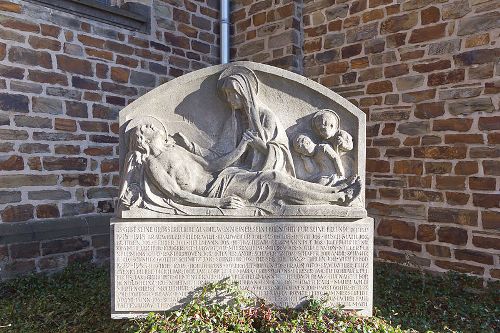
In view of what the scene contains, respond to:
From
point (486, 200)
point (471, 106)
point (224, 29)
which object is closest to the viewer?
point (486, 200)

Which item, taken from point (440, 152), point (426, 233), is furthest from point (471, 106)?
point (426, 233)

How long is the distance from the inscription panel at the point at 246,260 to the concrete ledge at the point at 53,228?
232cm

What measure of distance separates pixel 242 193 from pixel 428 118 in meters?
2.95

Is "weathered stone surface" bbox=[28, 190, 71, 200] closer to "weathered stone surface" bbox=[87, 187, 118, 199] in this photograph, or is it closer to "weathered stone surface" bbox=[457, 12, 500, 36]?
"weathered stone surface" bbox=[87, 187, 118, 199]

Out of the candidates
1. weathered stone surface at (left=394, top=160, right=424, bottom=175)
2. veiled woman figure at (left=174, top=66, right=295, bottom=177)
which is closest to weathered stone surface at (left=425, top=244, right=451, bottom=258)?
weathered stone surface at (left=394, top=160, right=424, bottom=175)

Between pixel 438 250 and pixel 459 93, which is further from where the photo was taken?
pixel 438 250

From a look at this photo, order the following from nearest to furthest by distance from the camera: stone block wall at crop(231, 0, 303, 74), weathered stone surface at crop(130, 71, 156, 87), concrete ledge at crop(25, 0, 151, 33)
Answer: concrete ledge at crop(25, 0, 151, 33), weathered stone surface at crop(130, 71, 156, 87), stone block wall at crop(231, 0, 303, 74)

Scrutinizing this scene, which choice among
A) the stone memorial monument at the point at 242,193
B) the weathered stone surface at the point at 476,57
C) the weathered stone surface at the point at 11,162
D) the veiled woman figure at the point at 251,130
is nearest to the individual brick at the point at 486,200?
the weathered stone surface at the point at 476,57

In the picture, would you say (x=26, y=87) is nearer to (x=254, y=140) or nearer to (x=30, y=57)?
(x=30, y=57)

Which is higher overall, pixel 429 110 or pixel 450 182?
pixel 429 110

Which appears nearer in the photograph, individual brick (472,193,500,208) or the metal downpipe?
individual brick (472,193,500,208)

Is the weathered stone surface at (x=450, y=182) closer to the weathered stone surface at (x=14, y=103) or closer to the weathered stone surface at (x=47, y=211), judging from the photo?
the weathered stone surface at (x=47, y=211)

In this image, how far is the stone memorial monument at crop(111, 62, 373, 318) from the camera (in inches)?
118

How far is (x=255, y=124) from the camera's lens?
312 cm
